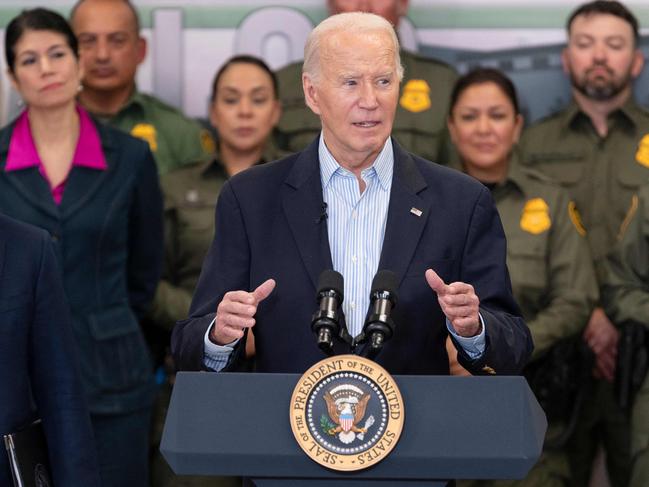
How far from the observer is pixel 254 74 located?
5992mm

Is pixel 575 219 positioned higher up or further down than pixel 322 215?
further down

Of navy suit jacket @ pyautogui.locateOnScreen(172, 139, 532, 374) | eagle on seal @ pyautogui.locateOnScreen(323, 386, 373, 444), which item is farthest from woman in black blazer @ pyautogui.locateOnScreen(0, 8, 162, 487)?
eagle on seal @ pyautogui.locateOnScreen(323, 386, 373, 444)

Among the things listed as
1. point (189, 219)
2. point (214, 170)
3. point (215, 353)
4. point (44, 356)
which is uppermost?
point (215, 353)

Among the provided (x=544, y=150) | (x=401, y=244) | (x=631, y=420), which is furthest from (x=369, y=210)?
(x=544, y=150)

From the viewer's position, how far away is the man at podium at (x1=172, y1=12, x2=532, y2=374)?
10.6ft

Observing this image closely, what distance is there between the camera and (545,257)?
566 centimetres

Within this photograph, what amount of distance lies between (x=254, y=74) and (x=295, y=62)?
491 mm

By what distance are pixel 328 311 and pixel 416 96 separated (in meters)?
3.52

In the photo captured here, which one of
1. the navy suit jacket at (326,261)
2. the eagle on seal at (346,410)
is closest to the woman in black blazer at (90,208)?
the navy suit jacket at (326,261)

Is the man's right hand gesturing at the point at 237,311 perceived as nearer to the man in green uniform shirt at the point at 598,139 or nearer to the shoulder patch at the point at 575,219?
the shoulder patch at the point at 575,219

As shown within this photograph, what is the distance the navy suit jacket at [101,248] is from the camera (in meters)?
4.95

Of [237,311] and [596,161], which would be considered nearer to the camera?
[237,311]

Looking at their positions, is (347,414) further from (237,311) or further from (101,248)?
(101,248)

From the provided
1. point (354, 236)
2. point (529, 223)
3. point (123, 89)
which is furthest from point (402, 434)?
point (123, 89)
